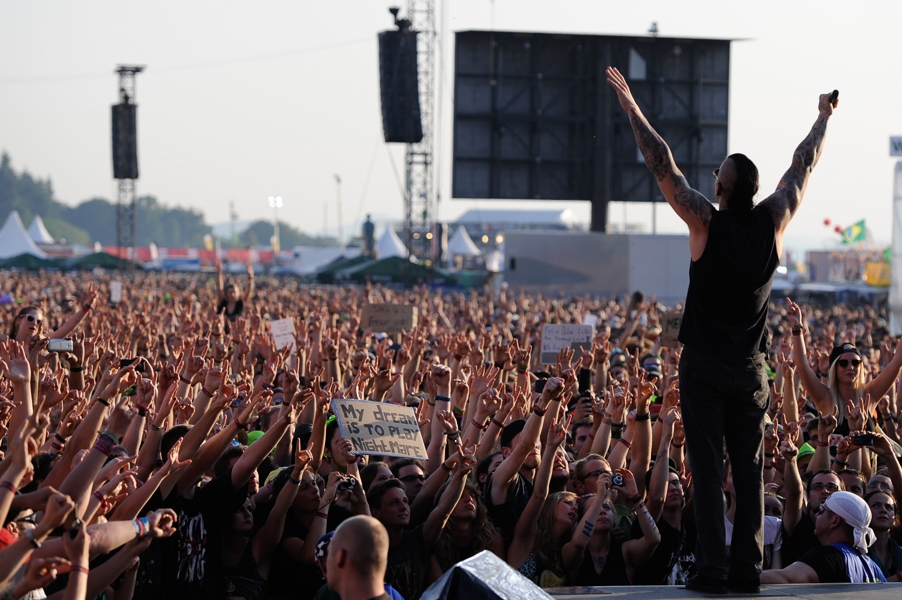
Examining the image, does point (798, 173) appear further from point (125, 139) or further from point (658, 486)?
point (125, 139)

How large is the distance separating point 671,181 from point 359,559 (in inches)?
78.2

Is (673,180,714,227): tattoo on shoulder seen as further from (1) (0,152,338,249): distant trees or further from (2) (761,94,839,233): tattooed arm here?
(1) (0,152,338,249): distant trees

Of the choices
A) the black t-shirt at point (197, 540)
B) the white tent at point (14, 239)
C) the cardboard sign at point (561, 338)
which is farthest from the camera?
the white tent at point (14, 239)

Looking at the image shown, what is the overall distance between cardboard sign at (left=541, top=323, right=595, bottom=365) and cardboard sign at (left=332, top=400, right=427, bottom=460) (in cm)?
577

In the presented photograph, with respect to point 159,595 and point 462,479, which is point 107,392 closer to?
point 159,595

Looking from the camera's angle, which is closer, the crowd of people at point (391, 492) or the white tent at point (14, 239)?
the crowd of people at point (391, 492)

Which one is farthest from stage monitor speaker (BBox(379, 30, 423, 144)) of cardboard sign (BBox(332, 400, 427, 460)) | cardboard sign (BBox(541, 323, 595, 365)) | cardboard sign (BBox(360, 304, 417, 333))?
cardboard sign (BBox(332, 400, 427, 460))

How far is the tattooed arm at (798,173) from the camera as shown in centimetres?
473

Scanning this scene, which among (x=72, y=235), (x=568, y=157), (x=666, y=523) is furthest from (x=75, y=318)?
(x=72, y=235)

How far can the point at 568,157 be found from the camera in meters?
28.6

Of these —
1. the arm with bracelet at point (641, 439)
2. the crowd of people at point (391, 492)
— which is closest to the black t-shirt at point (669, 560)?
the crowd of people at point (391, 492)

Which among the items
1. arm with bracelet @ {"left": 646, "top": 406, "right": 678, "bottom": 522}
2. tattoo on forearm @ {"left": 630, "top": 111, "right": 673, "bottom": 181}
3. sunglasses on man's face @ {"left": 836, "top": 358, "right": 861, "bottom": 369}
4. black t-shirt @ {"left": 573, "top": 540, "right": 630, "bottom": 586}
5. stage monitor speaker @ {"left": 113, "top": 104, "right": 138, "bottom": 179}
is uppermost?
stage monitor speaker @ {"left": 113, "top": 104, "right": 138, "bottom": 179}

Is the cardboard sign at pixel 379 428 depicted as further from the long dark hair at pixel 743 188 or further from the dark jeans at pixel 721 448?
the long dark hair at pixel 743 188

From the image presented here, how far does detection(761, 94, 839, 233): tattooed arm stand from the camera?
4.73 meters
